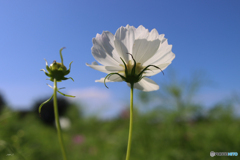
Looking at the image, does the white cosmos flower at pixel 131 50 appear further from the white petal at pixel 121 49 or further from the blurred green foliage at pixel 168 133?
the blurred green foliage at pixel 168 133

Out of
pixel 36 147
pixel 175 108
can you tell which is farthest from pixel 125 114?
pixel 36 147

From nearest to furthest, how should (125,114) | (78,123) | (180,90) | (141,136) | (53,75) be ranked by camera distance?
(53,75) < (141,136) < (180,90) < (125,114) < (78,123)

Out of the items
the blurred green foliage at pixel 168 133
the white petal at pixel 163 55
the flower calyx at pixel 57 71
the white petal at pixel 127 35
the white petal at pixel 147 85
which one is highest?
the white petal at pixel 127 35

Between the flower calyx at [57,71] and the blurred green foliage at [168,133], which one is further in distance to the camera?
the blurred green foliage at [168,133]

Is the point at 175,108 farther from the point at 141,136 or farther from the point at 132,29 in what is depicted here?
the point at 132,29

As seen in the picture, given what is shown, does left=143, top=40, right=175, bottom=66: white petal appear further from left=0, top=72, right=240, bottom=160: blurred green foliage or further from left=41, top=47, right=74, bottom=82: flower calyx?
left=0, top=72, right=240, bottom=160: blurred green foliage

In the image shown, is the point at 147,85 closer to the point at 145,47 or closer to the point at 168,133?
the point at 145,47

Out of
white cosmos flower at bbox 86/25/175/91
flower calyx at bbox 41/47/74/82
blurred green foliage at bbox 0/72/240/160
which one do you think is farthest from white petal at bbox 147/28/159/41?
blurred green foliage at bbox 0/72/240/160

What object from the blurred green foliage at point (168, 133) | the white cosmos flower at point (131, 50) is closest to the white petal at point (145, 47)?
the white cosmos flower at point (131, 50)
